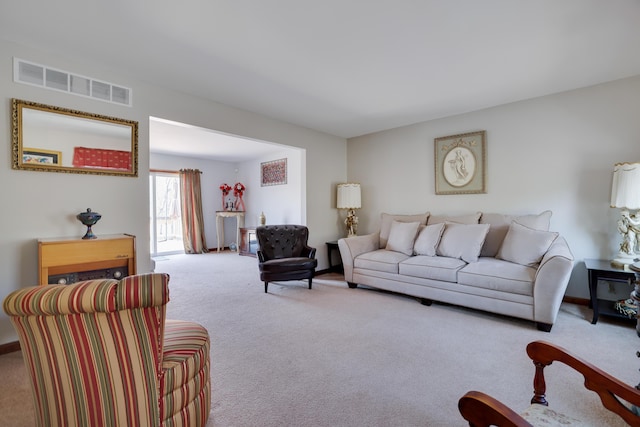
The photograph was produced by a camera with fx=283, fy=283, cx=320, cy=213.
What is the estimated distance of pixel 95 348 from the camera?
3.49ft

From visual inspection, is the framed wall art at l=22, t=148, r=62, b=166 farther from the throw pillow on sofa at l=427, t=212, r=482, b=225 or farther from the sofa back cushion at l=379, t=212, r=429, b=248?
the throw pillow on sofa at l=427, t=212, r=482, b=225

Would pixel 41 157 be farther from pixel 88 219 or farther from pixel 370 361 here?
pixel 370 361

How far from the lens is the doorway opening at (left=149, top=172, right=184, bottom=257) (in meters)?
6.93

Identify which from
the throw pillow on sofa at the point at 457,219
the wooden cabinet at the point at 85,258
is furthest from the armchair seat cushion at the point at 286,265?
the throw pillow on sofa at the point at 457,219

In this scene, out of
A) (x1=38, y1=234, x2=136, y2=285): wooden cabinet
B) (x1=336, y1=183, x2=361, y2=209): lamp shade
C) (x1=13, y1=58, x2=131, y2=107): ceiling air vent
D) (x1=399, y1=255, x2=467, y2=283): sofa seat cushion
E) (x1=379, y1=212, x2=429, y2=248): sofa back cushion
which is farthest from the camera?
(x1=336, y1=183, x2=361, y2=209): lamp shade

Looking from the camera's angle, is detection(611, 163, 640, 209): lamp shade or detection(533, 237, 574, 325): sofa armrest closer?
detection(533, 237, 574, 325): sofa armrest

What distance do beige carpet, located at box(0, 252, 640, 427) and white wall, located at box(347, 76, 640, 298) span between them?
0.95m

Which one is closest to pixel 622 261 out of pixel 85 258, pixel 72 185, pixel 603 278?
pixel 603 278

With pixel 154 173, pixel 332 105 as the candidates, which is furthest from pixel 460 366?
pixel 154 173

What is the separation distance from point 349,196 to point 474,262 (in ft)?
7.43

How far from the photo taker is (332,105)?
3752 mm

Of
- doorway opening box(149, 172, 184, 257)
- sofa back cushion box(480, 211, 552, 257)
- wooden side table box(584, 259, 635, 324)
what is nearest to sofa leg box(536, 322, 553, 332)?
wooden side table box(584, 259, 635, 324)

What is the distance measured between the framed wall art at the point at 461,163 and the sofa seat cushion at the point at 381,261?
1310 millimetres

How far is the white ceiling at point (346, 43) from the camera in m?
1.95
